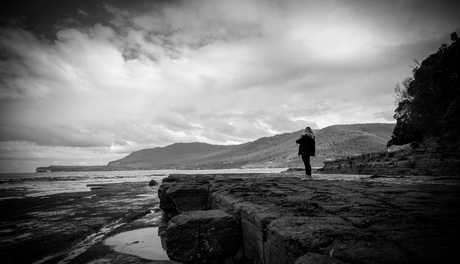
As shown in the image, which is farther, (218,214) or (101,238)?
(101,238)

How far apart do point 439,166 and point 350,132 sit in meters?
96.7

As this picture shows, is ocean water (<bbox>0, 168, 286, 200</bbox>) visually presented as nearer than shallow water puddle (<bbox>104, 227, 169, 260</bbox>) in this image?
No

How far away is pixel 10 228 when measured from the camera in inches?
307

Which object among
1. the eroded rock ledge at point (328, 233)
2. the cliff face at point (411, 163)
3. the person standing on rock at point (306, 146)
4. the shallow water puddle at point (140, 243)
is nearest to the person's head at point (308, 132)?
the person standing on rock at point (306, 146)

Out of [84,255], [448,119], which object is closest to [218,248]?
[84,255]

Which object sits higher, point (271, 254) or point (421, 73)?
point (421, 73)

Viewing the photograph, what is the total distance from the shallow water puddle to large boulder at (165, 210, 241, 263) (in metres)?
2.30

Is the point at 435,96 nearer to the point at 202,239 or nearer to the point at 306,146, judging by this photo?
the point at 306,146

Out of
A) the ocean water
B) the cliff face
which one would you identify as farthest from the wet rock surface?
the ocean water

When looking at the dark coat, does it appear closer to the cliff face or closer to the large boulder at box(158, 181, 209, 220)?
the large boulder at box(158, 181, 209, 220)

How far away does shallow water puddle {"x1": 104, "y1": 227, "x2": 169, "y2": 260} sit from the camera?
16.0 ft

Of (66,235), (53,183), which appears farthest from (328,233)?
(53,183)

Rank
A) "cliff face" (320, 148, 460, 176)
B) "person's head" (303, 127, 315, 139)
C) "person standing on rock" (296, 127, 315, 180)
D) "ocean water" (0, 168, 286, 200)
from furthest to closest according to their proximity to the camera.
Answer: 1. "ocean water" (0, 168, 286, 200)
2. "cliff face" (320, 148, 460, 176)
3. "person's head" (303, 127, 315, 139)
4. "person standing on rock" (296, 127, 315, 180)

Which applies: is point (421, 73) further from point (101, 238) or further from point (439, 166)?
point (101, 238)
